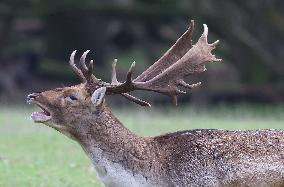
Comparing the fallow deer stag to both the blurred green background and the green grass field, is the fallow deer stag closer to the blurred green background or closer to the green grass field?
the green grass field

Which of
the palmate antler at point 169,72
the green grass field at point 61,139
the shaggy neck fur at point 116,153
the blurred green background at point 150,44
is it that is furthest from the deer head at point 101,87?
the blurred green background at point 150,44

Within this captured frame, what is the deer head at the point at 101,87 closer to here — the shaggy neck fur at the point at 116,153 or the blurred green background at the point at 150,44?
the shaggy neck fur at the point at 116,153

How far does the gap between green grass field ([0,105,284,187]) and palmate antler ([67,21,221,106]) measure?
2655 millimetres

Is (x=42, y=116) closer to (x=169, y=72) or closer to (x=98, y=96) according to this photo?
(x=98, y=96)

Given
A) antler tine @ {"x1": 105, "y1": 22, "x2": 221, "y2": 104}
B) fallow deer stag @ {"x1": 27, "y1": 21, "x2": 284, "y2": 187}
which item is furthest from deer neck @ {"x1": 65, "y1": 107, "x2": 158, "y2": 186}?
antler tine @ {"x1": 105, "y1": 22, "x2": 221, "y2": 104}

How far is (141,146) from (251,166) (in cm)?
104

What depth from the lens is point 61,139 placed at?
57.5 ft

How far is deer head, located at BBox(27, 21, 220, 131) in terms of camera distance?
30.7 ft

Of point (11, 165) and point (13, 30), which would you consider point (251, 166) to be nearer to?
point (11, 165)

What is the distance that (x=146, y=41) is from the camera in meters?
33.3

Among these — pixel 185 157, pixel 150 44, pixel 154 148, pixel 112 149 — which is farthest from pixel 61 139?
pixel 150 44

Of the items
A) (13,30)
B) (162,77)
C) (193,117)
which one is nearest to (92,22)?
(13,30)

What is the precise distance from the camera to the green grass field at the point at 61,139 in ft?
42.0

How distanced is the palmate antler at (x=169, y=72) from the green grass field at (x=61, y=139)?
2.65 metres
